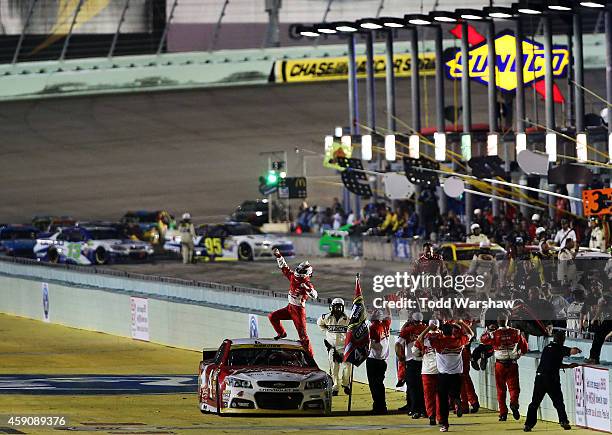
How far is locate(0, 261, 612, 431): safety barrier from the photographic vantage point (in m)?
19.9

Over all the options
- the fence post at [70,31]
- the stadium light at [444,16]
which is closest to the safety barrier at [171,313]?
the stadium light at [444,16]

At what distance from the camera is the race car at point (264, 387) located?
20.5m

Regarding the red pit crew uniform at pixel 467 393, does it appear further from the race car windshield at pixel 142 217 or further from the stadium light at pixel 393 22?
the race car windshield at pixel 142 217

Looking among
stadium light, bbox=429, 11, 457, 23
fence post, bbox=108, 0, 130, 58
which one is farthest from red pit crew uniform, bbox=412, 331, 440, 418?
fence post, bbox=108, 0, 130, 58

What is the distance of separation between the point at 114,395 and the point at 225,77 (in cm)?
3785

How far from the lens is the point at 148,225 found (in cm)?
5788

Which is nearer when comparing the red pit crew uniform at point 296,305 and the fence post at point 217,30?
the red pit crew uniform at point 296,305

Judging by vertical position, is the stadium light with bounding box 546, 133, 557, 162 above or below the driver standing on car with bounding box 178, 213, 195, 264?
above

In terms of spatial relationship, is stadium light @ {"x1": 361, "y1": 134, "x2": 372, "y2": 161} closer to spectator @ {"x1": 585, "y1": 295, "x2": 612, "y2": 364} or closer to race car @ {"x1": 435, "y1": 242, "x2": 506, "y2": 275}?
race car @ {"x1": 435, "y1": 242, "x2": 506, "y2": 275}

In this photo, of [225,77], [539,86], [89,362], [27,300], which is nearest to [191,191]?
A: [225,77]

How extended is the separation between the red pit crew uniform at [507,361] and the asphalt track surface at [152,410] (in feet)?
1.09

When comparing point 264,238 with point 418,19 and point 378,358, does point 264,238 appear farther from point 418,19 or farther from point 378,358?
point 378,358

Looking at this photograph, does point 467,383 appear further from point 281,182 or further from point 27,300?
point 281,182

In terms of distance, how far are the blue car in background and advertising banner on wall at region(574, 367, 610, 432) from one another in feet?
119
